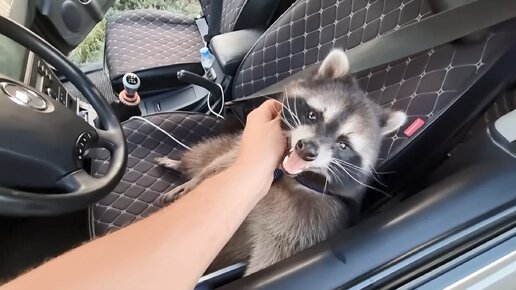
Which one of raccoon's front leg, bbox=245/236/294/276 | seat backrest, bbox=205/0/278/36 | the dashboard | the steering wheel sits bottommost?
→ raccoon's front leg, bbox=245/236/294/276

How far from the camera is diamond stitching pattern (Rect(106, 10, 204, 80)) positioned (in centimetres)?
189

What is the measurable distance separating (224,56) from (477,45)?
826 mm

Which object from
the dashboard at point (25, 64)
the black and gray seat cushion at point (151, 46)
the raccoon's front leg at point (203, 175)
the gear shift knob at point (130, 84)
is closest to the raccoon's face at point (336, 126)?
the raccoon's front leg at point (203, 175)

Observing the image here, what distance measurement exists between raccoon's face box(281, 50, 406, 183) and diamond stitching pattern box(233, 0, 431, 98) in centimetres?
18

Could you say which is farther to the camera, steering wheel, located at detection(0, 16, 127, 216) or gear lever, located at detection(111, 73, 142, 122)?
gear lever, located at detection(111, 73, 142, 122)

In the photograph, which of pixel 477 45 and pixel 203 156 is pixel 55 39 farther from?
pixel 477 45

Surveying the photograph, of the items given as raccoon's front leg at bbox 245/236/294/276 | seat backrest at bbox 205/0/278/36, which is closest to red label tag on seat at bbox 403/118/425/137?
raccoon's front leg at bbox 245/236/294/276

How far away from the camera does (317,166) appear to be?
115cm

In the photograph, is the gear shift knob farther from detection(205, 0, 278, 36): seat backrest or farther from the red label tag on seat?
the red label tag on seat

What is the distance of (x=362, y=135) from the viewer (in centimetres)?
115

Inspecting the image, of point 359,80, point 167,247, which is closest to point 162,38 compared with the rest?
point 359,80

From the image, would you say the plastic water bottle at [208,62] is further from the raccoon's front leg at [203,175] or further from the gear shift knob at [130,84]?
the raccoon's front leg at [203,175]

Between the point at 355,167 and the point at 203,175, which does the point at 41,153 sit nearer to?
the point at 203,175

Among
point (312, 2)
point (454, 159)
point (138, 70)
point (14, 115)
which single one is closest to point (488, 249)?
point (454, 159)
